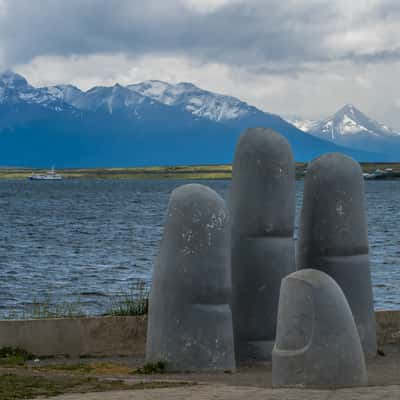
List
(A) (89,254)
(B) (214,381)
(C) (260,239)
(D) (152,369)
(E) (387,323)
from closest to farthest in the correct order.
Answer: (B) (214,381) < (D) (152,369) < (C) (260,239) < (E) (387,323) < (A) (89,254)

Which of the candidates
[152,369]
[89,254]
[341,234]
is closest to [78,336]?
[152,369]

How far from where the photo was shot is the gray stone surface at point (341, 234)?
1572 centimetres

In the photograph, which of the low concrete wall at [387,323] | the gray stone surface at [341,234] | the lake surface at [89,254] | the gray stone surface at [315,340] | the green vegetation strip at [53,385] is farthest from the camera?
the lake surface at [89,254]

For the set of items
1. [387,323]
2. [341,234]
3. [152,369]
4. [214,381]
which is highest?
[341,234]

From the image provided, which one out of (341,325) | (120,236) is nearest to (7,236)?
(120,236)

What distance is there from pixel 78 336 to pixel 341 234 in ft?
13.3

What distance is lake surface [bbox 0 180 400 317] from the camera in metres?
31.8

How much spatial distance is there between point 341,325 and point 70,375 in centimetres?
326

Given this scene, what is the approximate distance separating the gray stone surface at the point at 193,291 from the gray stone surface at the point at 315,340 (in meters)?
2.01

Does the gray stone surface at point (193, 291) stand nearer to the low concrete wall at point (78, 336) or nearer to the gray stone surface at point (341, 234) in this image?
the low concrete wall at point (78, 336)

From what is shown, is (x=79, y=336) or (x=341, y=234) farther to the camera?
(x=341, y=234)

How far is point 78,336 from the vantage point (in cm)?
1530

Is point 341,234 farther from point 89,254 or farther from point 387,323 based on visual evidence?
point 89,254

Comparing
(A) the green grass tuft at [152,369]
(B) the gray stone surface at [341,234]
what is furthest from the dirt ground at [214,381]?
(B) the gray stone surface at [341,234]
